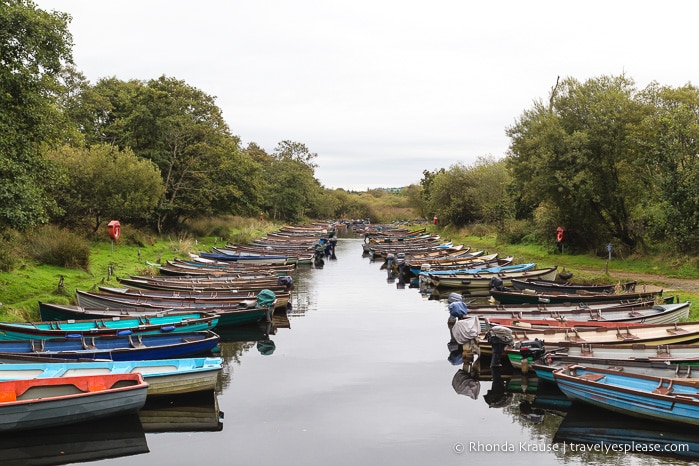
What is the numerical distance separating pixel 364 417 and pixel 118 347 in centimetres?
686

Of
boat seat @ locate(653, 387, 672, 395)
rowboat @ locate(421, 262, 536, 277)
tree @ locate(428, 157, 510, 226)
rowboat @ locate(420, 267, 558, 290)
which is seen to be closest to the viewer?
boat seat @ locate(653, 387, 672, 395)

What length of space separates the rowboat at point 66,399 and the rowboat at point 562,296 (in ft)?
54.8

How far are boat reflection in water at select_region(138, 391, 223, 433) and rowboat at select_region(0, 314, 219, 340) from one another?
3.35 m

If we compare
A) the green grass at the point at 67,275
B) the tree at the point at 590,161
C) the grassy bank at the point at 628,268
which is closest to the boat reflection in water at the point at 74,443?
the green grass at the point at 67,275

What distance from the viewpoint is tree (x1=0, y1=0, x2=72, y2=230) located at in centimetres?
1686

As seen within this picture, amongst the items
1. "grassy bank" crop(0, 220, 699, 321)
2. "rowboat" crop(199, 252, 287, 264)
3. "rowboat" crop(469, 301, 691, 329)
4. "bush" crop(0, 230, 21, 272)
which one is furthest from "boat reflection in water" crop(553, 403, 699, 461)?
"rowboat" crop(199, 252, 287, 264)

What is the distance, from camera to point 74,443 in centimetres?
1174

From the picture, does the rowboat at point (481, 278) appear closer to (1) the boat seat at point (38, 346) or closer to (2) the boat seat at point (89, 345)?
(2) the boat seat at point (89, 345)

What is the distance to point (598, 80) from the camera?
34031 mm

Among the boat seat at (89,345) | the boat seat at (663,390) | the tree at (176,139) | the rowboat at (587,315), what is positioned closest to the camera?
the boat seat at (663,390)

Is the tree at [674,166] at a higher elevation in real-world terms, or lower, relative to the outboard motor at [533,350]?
higher

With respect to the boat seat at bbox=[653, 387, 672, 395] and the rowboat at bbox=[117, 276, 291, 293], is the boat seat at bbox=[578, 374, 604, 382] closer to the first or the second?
the boat seat at bbox=[653, 387, 672, 395]

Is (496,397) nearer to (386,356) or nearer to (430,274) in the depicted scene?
(386,356)

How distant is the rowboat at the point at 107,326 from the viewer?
52.6 ft
